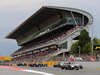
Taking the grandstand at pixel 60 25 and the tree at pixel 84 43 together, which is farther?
the grandstand at pixel 60 25

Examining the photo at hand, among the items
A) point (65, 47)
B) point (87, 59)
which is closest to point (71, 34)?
point (65, 47)

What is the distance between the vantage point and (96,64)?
3400 cm

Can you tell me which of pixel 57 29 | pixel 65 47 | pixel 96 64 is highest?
pixel 57 29

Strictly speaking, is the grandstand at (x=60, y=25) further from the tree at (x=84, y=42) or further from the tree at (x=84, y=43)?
the tree at (x=84, y=42)

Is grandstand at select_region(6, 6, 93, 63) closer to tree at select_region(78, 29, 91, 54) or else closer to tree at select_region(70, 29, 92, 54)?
tree at select_region(70, 29, 92, 54)

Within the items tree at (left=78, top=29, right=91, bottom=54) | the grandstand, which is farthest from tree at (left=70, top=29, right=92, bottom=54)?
the grandstand

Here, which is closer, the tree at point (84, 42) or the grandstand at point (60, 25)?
the tree at point (84, 42)

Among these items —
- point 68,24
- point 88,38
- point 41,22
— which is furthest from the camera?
point 41,22

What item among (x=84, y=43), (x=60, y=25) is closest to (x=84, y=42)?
(x=84, y=43)

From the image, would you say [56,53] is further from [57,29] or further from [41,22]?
[41,22]

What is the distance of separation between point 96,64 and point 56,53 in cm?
2490

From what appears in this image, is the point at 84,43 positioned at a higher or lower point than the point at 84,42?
lower

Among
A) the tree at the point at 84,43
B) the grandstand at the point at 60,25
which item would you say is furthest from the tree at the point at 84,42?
the grandstand at the point at 60,25

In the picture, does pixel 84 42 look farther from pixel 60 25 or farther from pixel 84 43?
pixel 60 25
